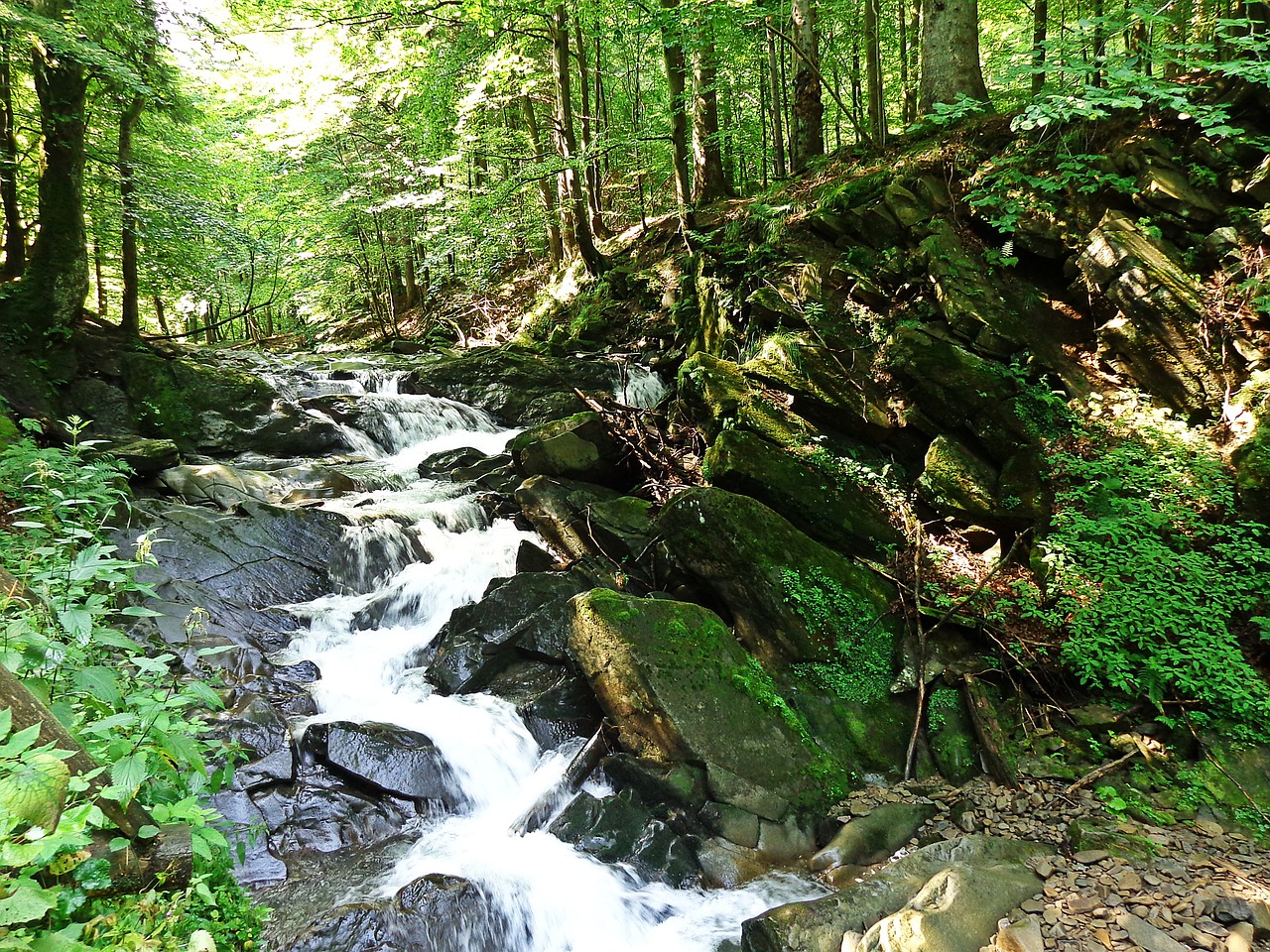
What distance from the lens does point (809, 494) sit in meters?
6.91

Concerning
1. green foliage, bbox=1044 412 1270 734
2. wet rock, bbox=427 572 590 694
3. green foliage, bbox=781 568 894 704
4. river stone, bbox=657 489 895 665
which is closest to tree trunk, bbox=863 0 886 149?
green foliage, bbox=1044 412 1270 734

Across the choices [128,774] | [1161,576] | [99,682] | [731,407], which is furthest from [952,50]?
[128,774]

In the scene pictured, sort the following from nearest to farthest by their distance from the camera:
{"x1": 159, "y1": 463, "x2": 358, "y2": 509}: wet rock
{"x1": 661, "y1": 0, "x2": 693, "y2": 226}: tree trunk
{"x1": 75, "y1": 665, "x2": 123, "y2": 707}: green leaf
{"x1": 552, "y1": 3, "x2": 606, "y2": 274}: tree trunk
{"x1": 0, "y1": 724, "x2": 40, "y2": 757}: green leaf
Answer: {"x1": 0, "y1": 724, "x2": 40, "y2": 757}: green leaf, {"x1": 75, "y1": 665, "x2": 123, "y2": 707}: green leaf, {"x1": 159, "y1": 463, "x2": 358, "y2": 509}: wet rock, {"x1": 661, "y1": 0, "x2": 693, "y2": 226}: tree trunk, {"x1": 552, "y1": 3, "x2": 606, "y2": 274}: tree trunk

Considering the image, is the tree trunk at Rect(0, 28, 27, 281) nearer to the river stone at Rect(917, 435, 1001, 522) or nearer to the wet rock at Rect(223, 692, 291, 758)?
the wet rock at Rect(223, 692, 291, 758)

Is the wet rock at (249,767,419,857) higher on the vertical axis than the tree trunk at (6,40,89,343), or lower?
lower

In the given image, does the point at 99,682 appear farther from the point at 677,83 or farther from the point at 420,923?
the point at 677,83

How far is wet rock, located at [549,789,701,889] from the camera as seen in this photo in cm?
459

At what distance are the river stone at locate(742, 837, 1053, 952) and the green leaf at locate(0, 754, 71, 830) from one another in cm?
354

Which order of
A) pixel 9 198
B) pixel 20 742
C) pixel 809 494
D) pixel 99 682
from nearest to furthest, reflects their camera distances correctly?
pixel 20 742, pixel 99 682, pixel 809 494, pixel 9 198

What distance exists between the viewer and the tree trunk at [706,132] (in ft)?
41.8

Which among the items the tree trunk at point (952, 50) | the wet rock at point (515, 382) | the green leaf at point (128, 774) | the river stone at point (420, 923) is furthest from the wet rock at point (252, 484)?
the tree trunk at point (952, 50)

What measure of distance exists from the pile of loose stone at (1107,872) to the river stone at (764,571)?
1.41 metres

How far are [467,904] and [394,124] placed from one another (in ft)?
63.0

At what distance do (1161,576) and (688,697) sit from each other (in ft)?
13.5
